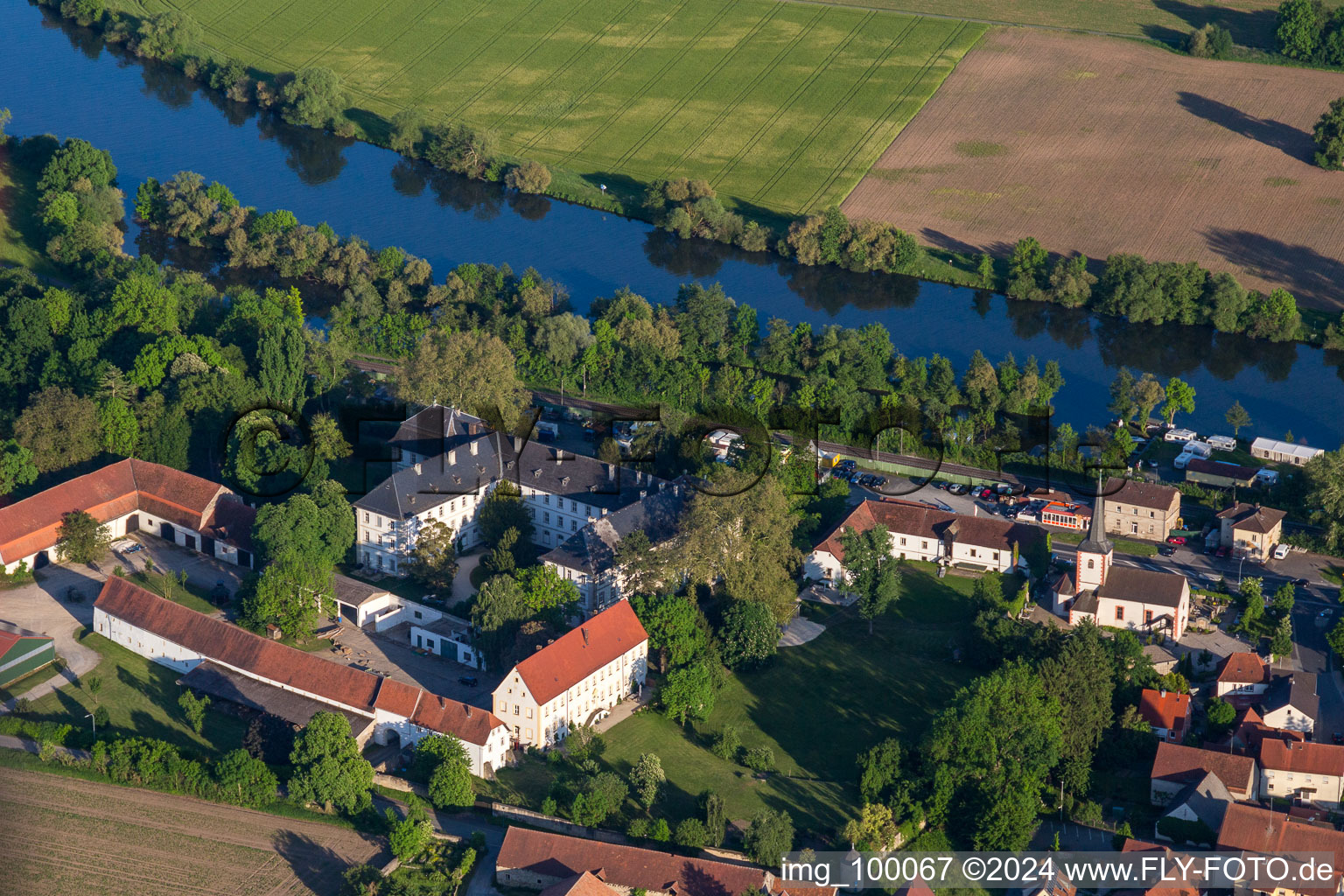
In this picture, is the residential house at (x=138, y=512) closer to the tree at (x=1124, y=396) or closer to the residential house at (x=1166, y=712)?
the residential house at (x=1166, y=712)

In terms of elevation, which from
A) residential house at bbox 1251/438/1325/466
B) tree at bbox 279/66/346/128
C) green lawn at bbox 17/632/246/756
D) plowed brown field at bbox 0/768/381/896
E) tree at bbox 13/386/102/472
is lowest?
plowed brown field at bbox 0/768/381/896

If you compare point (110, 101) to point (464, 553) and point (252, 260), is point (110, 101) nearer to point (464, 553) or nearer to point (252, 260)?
point (252, 260)

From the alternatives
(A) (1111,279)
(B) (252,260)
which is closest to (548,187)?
(B) (252,260)

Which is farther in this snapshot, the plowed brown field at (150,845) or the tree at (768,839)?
the tree at (768,839)

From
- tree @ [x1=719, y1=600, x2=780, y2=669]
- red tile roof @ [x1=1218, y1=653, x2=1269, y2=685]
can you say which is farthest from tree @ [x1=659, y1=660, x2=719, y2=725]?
red tile roof @ [x1=1218, y1=653, x2=1269, y2=685]

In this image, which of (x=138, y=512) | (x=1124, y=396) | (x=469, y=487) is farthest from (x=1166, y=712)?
(x=138, y=512)

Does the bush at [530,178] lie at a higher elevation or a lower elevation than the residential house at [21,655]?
higher

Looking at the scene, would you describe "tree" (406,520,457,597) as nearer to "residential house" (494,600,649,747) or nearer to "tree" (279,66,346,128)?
"residential house" (494,600,649,747)

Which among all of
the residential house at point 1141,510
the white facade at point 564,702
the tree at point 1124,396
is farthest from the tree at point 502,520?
the tree at point 1124,396
